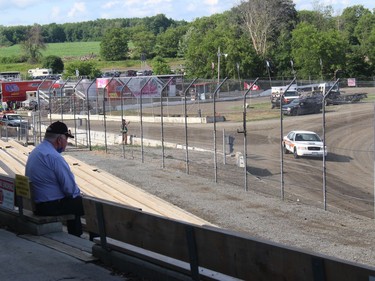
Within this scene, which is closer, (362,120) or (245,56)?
(362,120)

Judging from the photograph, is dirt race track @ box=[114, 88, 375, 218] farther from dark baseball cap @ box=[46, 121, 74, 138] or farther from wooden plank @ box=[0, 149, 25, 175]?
dark baseball cap @ box=[46, 121, 74, 138]

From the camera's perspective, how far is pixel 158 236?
6992 mm

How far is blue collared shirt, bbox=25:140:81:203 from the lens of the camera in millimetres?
8812

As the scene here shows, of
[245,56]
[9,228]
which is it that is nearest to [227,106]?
[9,228]

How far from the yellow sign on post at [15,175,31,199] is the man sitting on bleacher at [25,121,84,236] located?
0.08 meters

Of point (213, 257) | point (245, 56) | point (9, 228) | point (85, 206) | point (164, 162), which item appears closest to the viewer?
point (213, 257)

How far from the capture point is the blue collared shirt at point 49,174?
8812mm

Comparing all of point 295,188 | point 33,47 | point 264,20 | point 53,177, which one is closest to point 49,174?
point 53,177

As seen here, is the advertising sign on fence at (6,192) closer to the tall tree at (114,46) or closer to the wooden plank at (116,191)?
the wooden plank at (116,191)

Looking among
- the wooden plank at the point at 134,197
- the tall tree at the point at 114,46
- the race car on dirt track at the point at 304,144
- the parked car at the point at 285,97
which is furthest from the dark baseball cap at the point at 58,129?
the tall tree at the point at 114,46

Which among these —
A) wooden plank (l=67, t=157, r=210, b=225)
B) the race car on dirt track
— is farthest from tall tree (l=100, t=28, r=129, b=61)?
the race car on dirt track

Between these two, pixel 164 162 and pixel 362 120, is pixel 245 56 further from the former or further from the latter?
pixel 362 120

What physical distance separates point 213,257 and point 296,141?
15.0m

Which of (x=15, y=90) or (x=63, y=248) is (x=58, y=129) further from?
(x=15, y=90)
